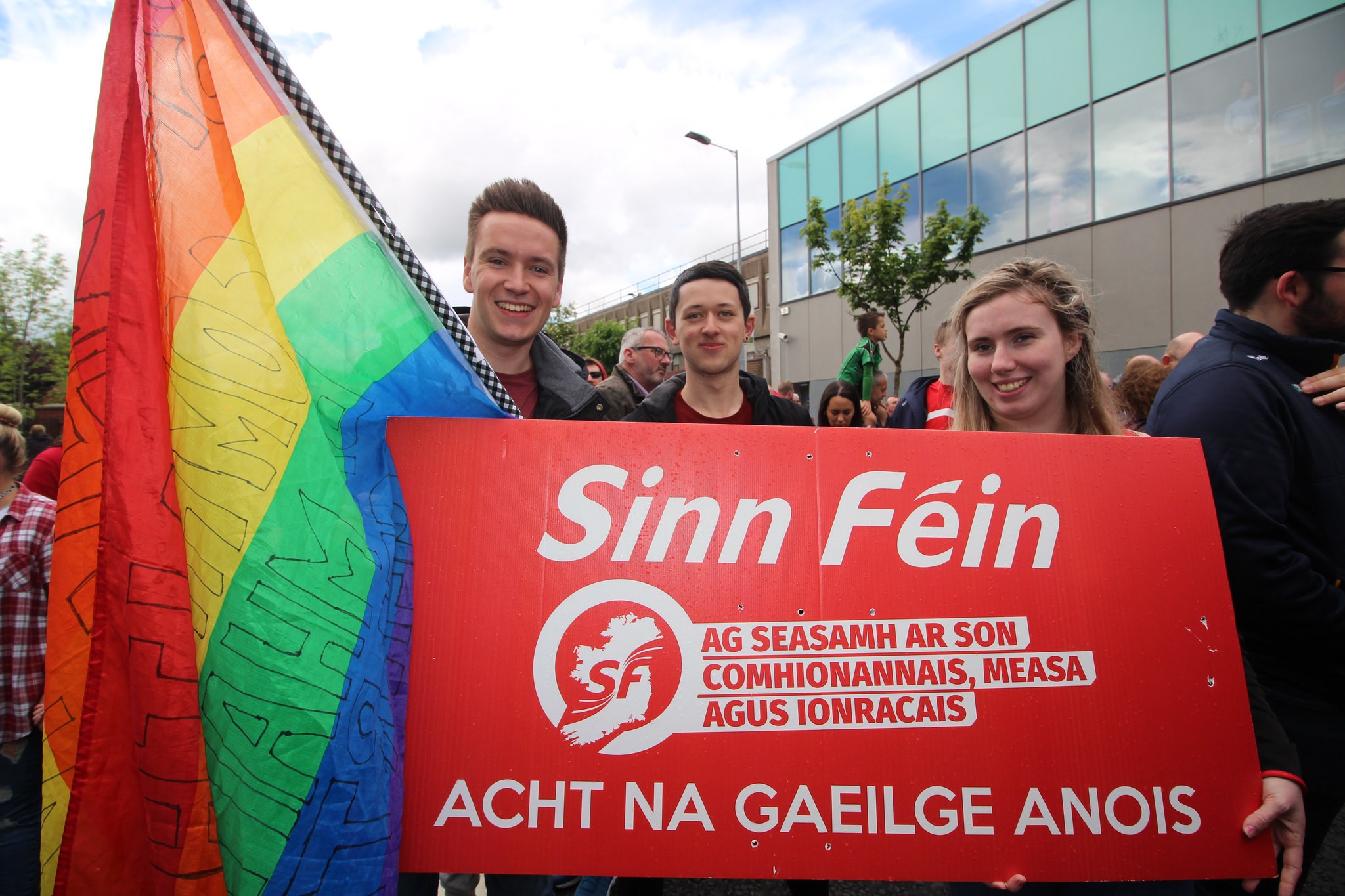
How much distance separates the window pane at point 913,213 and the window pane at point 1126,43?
13.3ft

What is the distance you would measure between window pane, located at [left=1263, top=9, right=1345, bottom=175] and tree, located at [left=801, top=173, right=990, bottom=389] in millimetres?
4855

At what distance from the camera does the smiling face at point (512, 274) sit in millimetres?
1915

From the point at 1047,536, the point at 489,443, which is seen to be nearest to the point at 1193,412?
the point at 1047,536

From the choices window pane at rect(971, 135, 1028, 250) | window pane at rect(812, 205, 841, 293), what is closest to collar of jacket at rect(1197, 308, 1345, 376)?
window pane at rect(971, 135, 1028, 250)

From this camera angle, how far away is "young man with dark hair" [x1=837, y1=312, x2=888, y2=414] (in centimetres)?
528

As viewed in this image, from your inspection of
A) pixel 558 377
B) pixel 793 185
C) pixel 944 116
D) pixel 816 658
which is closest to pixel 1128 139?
pixel 944 116

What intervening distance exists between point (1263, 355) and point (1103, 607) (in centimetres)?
95

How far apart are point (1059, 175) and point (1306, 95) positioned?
373 centimetres

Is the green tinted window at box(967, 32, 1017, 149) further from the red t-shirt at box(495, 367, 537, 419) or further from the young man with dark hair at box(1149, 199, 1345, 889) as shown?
the red t-shirt at box(495, 367, 537, 419)

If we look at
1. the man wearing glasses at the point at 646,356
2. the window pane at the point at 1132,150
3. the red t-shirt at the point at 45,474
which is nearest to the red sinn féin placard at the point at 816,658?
the man wearing glasses at the point at 646,356

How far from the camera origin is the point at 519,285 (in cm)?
191

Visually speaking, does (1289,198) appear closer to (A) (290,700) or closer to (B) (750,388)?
(B) (750,388)

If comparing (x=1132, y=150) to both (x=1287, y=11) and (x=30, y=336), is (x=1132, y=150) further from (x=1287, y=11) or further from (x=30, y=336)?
(x=30, y=336)

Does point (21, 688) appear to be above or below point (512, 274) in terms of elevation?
below
